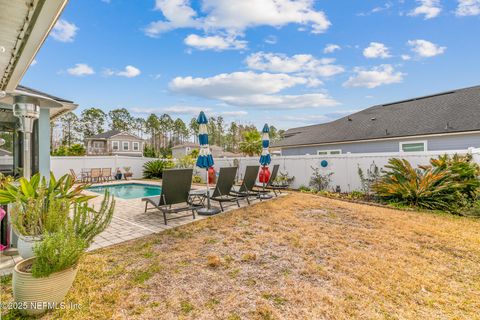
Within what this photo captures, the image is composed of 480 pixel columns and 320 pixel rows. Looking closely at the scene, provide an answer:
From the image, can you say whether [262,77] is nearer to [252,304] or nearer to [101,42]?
[101,42]

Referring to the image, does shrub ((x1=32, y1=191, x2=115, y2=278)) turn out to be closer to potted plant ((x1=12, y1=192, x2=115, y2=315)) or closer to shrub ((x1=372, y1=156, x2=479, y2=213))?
potted plant ((x1=12, y1=192, x2=115, y2=315))

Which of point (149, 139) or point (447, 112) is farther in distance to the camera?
point (149, 139)

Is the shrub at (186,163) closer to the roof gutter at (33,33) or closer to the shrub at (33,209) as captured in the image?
the roof gutter at (33,33)

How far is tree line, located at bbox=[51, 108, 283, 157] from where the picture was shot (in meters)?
45.4

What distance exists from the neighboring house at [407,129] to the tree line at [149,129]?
24000mm

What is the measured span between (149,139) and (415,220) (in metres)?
57.9

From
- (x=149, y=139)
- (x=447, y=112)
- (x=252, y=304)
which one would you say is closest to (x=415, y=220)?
(x=252, y=304)

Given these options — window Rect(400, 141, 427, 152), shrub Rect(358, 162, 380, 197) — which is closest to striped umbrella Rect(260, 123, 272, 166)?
shrub Rect(358, 162, 380, 197)

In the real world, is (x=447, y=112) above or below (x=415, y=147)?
above

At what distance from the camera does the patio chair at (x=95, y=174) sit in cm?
1561

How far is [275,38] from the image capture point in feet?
48.6

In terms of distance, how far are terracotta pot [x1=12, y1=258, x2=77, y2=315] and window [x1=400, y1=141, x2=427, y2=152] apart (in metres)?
15.1

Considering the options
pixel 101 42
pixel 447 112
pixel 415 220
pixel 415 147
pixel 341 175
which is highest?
pixel 101 42

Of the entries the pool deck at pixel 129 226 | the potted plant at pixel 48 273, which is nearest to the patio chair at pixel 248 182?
the pool deck at pixel 129 226
